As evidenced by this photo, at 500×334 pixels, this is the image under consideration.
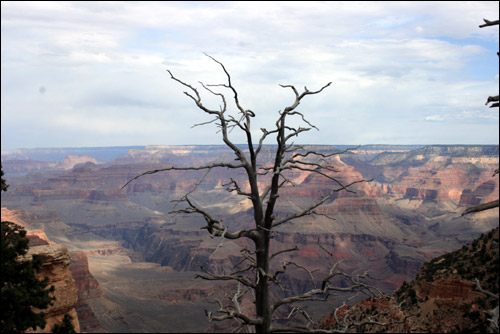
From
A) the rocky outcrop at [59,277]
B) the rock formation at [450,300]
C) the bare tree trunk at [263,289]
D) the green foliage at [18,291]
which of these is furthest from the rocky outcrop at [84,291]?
the bare tree trunk at [263,289]

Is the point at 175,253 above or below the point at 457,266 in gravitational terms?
below

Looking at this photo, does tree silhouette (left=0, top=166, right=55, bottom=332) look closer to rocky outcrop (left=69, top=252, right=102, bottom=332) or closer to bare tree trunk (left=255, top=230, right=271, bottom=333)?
bare tree trunk (left=255, top=230, right=271, bottom=333)

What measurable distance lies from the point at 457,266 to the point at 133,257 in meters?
157

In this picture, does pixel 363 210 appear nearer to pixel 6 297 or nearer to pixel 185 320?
pixel 185 320

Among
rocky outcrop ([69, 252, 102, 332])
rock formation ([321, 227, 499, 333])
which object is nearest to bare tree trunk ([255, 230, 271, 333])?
rock formation ([321, 227, 499, 333])

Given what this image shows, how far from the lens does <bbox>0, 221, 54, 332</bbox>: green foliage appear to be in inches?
827

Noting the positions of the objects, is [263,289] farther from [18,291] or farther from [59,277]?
[59,277]

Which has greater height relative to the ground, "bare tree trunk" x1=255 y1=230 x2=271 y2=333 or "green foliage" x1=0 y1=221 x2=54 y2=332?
"bare tree trunk" x1=255 y1=230 x2=271 y2=333

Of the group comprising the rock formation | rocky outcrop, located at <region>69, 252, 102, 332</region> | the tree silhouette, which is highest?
the tree silhouette

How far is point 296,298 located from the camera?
27.7 ft

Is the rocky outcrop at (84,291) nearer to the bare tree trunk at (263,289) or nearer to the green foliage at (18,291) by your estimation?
the green foliage at (18,291)

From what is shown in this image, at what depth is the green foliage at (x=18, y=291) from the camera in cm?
2102

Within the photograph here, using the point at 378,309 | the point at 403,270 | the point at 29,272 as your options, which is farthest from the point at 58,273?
the point at 403,270

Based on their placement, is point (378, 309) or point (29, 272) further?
point (378, 309)
